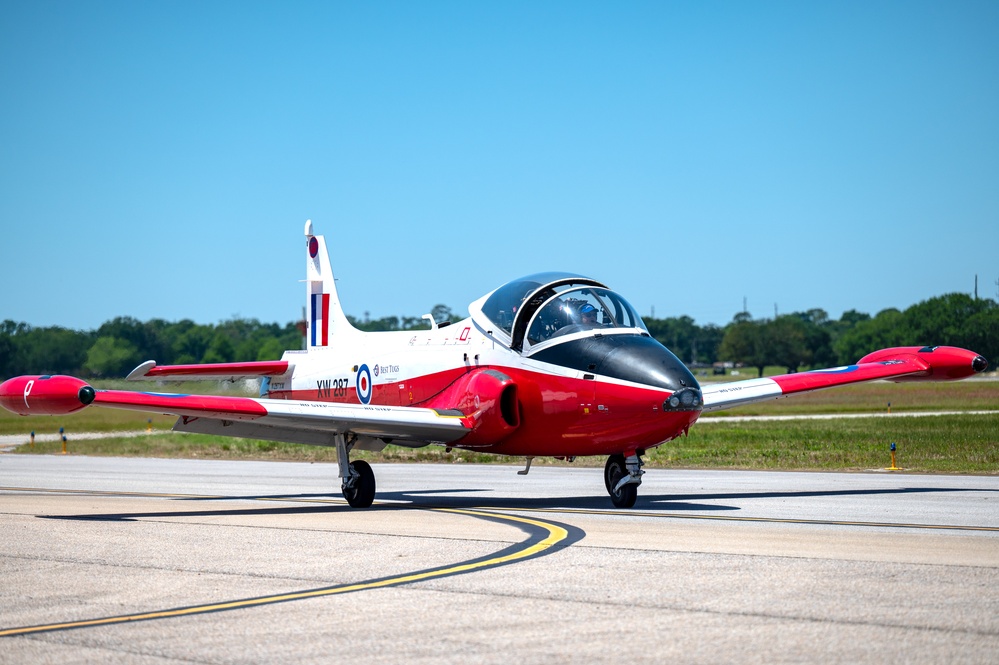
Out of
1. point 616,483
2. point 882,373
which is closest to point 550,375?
point 616,483

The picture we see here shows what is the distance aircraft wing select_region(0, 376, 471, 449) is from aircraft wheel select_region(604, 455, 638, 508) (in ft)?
7.58

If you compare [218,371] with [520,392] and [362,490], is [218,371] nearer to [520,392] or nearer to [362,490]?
[362,490]

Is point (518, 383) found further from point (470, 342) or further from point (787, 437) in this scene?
point (787, 437)

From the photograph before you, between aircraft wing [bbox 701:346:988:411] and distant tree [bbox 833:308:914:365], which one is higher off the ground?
distant tree [bbox 833:308:914:365]

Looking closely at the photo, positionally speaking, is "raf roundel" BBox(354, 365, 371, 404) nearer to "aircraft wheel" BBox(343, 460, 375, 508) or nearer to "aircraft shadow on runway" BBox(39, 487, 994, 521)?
"aircraft shadow on runway" BBox(39, 487, 994, 521)

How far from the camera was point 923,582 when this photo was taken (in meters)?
9.42

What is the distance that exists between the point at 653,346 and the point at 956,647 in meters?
9.70

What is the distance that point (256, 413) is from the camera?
1688 cm

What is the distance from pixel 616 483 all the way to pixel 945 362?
21.5ft

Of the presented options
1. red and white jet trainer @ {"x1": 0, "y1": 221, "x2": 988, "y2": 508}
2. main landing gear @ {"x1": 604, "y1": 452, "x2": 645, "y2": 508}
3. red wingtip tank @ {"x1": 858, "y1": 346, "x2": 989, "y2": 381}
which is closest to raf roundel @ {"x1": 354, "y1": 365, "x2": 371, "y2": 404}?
red and white jet trainer @ {"x1": 0, "y1": 221, "x2": 988, "y2": 508}

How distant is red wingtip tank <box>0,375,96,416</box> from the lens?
15484 millimetres

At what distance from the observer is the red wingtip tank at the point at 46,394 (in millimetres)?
15484

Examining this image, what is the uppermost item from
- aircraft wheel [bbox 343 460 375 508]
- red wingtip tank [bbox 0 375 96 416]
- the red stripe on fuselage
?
red wingtip tank [bbox 0 375 96 416]

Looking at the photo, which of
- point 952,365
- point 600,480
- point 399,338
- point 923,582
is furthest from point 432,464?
point 923,582
